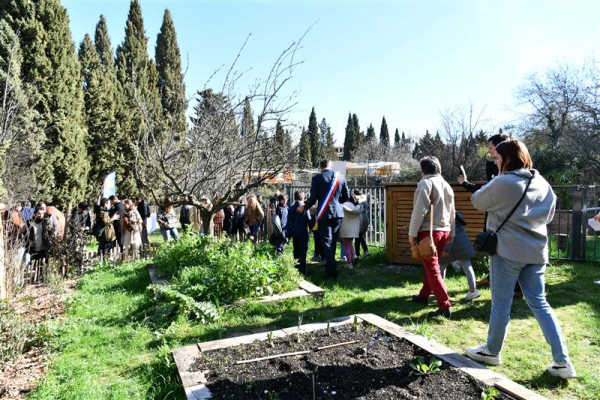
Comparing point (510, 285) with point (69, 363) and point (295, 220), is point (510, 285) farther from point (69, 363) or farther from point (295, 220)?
point (295, 220)

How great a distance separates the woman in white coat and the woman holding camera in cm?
435

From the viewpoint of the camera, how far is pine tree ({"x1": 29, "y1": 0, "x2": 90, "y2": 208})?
15.9m

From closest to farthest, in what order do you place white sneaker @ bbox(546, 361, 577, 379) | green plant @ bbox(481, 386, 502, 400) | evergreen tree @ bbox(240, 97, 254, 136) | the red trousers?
green plant @ bbox(481, 386, 502, 400) < white sneaker @ bbox(546, 361, 577, 379) < the red trousers < evergreen tree @ bbox(240, 97, 254, 136)

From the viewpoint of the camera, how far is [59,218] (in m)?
9.14

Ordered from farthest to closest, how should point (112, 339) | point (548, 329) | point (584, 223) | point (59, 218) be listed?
point (59, 218)
point (584, 223)
point (112, 339)
point (548, 329)

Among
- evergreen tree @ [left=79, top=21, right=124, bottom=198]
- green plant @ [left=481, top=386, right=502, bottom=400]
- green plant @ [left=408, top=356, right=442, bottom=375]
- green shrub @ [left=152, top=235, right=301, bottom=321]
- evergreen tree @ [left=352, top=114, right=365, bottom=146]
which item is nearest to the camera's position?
green plant @ [left=481, top=386, right=502, bottom=400]

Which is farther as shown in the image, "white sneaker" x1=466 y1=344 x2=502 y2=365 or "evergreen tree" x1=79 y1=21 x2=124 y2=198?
"evergreen tree" x1=79 y1=21 x2=124 y2=198

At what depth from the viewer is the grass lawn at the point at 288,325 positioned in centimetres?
330

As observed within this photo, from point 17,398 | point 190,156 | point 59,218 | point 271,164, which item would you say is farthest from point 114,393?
point 59,218

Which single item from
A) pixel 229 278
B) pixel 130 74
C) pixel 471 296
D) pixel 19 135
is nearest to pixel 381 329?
pixel 471 296

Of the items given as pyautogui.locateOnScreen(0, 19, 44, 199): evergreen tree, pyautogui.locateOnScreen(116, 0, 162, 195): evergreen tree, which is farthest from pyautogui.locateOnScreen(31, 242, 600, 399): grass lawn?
pyautogui.locateOnScreen(116, 0, 162, 195): evergreen tree

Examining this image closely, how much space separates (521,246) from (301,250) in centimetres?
448

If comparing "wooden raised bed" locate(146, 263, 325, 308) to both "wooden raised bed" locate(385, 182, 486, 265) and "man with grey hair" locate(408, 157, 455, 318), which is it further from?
"wooden raised bed" locate(385, 182, 486, 265)

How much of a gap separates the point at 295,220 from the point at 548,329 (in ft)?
16.7
